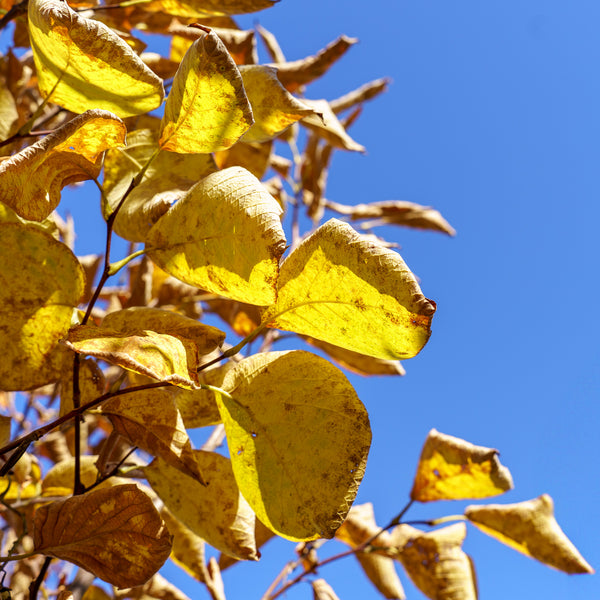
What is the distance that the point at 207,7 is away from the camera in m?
0.79

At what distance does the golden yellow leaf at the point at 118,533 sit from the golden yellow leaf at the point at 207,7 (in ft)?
1.96

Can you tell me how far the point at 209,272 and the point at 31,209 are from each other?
0.44 ft

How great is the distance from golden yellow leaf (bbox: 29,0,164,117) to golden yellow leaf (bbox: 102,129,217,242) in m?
0.07

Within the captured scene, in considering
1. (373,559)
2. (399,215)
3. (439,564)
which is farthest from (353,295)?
(399,215)

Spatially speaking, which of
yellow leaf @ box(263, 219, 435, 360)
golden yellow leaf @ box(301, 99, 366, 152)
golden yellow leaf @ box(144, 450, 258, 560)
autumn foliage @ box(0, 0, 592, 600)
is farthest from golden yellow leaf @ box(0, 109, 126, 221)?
golden yellow leaf @ box(301, 99, 366, 152)

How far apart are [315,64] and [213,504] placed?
2.44ft

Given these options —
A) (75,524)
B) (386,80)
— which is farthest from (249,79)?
(386,80)

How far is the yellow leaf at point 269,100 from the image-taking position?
0.59m

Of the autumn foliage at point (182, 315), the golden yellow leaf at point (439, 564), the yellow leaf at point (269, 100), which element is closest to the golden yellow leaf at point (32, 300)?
the autumn foliage at point (182, 315)

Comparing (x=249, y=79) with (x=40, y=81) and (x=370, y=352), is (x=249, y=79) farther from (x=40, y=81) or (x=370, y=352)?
(x=370, y=352)

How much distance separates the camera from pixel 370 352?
45cm

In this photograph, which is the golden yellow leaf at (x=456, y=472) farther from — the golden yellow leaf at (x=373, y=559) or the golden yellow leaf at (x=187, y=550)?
the golden yellow leaf at (x=187, y=550)

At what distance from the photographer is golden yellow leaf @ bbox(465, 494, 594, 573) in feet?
2.98

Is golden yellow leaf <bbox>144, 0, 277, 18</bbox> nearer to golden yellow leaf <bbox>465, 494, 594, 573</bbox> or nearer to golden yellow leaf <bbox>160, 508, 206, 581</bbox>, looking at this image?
golden yellow leaf <bbox>160, 508, 206, 581</bbox>
